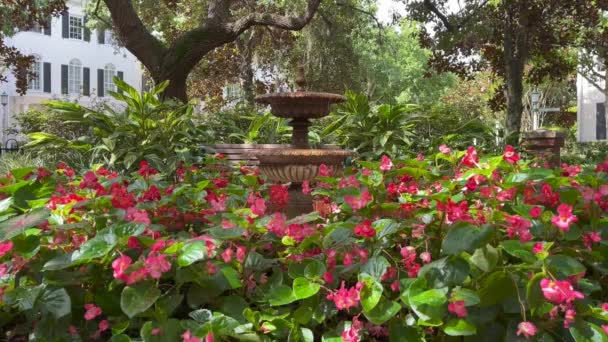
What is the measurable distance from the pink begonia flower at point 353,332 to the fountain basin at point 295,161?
2.64 meters

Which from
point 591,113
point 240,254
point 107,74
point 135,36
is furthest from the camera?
point 107,74

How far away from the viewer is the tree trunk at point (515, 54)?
10625mm

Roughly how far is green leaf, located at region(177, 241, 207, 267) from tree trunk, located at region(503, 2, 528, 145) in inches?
374

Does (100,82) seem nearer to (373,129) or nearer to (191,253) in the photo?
(373,129)

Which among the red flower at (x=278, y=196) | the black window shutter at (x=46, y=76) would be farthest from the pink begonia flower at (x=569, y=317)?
the black window shutter at (x=46, y=76)

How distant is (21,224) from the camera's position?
1.76 metres

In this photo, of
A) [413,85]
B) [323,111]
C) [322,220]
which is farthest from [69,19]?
[322,220]

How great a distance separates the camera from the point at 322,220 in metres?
2.60

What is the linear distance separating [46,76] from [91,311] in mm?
33032

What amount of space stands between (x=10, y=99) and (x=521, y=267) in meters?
31.6

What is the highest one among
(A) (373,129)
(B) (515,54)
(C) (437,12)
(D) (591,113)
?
(C) (437,12)

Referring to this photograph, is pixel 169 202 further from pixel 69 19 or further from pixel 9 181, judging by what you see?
pixel 69 19

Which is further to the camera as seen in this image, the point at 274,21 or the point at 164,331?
the point at 274,21

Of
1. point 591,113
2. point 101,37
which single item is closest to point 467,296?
point 591,113
